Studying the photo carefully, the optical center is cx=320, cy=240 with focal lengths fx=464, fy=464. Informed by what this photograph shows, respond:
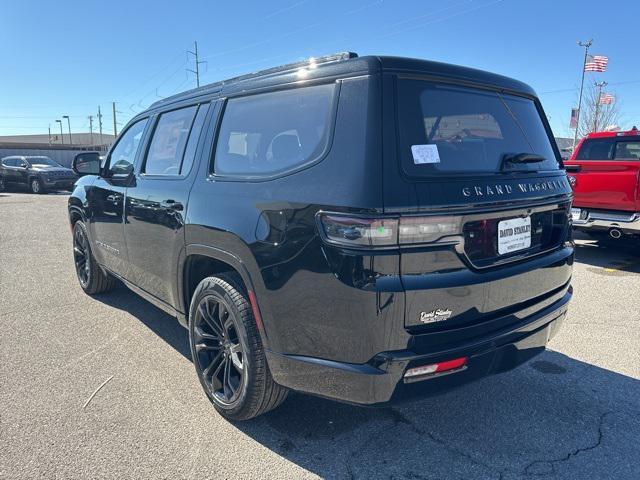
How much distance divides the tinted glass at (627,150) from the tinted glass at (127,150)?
6.98 m

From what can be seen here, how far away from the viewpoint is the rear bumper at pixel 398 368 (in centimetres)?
199

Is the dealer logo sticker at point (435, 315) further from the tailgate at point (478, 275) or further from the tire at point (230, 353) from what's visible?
the tire at point (230, 353)

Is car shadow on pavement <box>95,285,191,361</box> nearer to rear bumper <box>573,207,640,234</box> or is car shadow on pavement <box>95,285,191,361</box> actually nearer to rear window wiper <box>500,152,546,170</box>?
rear window wiper <box>500,152,546,170</box>

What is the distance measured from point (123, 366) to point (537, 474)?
2.82 meters

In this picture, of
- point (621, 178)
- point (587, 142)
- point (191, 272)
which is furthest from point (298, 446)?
point (587, 142)

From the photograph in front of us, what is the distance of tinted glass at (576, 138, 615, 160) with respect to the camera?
736 cm

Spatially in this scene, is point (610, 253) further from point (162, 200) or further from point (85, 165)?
point (85, 165)

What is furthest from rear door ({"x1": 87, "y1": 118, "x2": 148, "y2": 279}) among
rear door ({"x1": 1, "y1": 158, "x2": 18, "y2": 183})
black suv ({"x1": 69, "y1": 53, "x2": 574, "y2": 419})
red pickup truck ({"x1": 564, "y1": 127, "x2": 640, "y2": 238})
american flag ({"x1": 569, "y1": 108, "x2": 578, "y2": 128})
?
american flag ({"x1": 569, "y1": 108, "x2": 578, "y2": 128})

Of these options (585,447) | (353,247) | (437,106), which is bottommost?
(585,447)

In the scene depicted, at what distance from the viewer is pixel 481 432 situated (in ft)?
8.76

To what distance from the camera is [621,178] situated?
6469 mm

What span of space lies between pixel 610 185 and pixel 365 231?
6187 mm

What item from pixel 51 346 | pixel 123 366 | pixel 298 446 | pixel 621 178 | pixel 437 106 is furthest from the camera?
pixel 621 178

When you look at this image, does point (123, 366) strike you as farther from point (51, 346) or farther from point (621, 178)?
point (621, 178)
